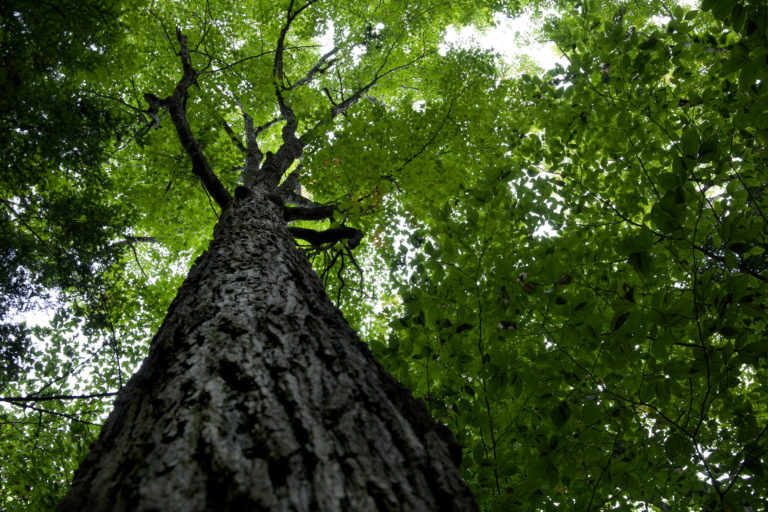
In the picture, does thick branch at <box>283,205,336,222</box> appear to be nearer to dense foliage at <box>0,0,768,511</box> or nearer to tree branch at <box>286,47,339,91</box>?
dense foliage at <box>0,0,768,511</box>

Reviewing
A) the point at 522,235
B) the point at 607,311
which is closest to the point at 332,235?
the point at 522,235

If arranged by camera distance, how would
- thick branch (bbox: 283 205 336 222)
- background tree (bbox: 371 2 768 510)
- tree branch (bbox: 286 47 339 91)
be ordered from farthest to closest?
1. tree branch (bbox: 286 47 339 91)
2. thick branch (bbox: 283 205 336 222)
3. background tree (bbox: 371 2 768 510)

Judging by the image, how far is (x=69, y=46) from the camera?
11.5 feet

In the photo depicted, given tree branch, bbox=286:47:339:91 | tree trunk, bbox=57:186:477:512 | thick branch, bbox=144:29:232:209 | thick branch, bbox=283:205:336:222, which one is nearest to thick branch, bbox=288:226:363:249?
thick branch, bbox=283:205:336:222

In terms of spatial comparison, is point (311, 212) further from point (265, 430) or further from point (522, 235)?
point (265, 430)

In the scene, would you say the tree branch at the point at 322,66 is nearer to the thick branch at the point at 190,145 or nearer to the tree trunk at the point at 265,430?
the thick branch at the point at 190,145

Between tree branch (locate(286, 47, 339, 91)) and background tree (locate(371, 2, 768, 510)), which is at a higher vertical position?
tree branch (locate(286, 47, 339, 91))

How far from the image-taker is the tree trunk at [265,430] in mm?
792

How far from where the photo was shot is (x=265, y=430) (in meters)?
0.94

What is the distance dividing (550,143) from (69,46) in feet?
14.9

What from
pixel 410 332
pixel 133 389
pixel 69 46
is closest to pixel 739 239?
pixel 410 332

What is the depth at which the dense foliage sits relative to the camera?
1.80 m

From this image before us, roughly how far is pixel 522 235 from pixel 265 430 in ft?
6.99

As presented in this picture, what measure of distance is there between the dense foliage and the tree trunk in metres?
0.82
